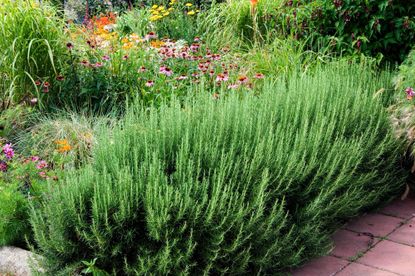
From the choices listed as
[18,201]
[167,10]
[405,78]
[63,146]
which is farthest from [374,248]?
[167,10]

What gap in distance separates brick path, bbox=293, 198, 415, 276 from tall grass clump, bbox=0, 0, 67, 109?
3088 millimetres

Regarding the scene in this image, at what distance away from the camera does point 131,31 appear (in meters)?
8.80

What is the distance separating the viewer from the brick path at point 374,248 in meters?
3.98

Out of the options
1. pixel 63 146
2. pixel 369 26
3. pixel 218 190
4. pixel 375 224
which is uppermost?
pixel 369 26

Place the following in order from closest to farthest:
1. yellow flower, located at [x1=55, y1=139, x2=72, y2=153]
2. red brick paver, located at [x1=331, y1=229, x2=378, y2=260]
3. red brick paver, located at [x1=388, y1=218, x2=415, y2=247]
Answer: red brick paver, located at [x1=331, y1=229, x2=378, y2=260], red brick paver, located at [x1=388, y1=218, x2=415, y2=247], yellow flower, located at [x1=55, y1=139, x2=72, y2=153]

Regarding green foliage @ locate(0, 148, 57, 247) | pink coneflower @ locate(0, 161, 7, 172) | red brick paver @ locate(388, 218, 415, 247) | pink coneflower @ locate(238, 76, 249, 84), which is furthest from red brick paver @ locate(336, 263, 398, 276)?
pink coneflower @ locate(0, 161, 7, 172)

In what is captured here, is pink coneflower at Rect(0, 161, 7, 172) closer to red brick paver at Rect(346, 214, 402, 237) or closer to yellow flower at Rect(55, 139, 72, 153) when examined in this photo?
yellow flower at Rect(55, 139, 72, 153)

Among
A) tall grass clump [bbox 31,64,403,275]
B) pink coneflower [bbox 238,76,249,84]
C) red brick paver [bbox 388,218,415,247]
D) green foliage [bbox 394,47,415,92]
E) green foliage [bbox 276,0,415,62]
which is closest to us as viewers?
tall grass clump [bbox 31,64,403,275]

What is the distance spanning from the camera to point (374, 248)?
4316 millimetres

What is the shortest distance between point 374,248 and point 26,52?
3636mm

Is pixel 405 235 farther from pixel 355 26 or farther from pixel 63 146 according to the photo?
pixel 355 26

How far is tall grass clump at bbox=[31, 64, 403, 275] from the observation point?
338cm

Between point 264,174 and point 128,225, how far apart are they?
80cm

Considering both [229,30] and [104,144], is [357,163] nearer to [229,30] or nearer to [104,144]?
[104,144]
